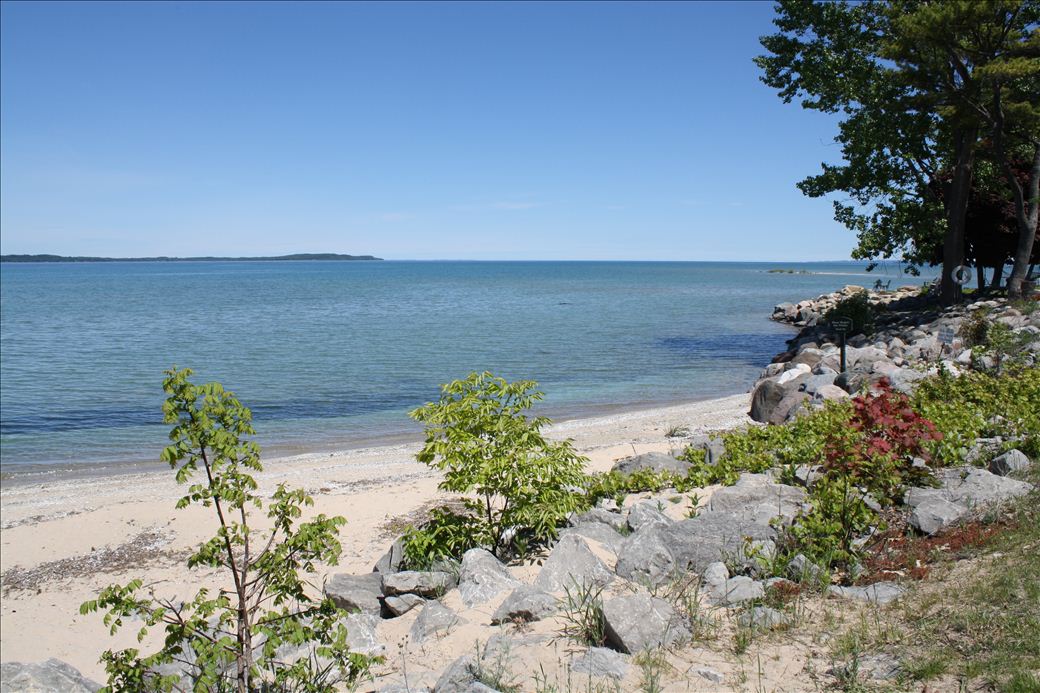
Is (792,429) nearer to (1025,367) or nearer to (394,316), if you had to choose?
(1025,367)

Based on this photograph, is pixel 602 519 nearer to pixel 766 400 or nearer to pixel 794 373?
pixel 766 400

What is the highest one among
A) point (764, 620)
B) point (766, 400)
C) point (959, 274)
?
point (959, 274)

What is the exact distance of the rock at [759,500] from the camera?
23.6 feet

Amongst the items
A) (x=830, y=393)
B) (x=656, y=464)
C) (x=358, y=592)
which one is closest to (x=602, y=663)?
(x=358, y=592)

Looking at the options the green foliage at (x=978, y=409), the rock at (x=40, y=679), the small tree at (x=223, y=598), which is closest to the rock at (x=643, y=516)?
the green foliage at (x=978, y=409)

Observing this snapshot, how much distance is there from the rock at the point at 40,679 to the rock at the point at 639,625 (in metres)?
4.33

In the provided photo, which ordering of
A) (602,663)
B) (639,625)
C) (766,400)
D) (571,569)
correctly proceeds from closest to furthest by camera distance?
(602,663) < (639,625) < (571,569) < (766,400)

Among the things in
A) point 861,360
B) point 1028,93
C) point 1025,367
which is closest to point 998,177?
point 1028,93

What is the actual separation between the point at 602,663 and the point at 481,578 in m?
2.04

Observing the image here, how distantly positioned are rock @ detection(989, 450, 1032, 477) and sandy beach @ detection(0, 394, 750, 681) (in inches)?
253

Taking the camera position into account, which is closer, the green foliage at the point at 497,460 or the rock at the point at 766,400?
the green foliage at the point at 497,460

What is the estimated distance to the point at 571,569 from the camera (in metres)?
6.54

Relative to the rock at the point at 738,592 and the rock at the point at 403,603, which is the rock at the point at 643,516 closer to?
the rock at the point at 738,592

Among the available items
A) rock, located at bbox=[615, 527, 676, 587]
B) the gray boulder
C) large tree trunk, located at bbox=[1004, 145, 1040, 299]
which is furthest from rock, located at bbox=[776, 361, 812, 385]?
the gray boulder
